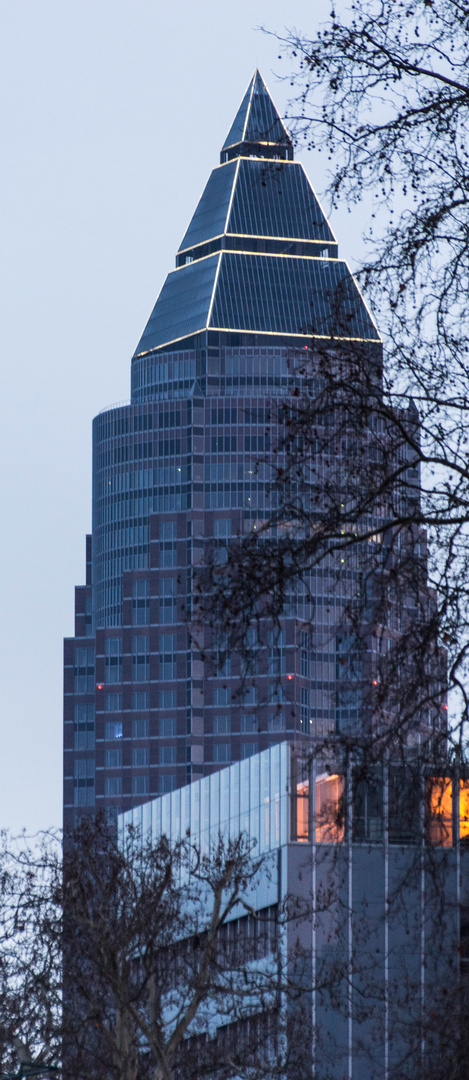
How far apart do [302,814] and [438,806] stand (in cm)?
7359

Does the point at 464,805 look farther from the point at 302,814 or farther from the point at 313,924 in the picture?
the point at 302,814

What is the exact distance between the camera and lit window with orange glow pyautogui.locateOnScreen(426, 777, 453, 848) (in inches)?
648

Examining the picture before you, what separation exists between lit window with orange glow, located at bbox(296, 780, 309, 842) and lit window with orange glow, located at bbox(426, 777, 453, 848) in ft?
232

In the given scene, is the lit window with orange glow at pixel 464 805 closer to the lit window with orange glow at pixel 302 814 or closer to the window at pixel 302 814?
the lit window with orange glow at pixel 302 814

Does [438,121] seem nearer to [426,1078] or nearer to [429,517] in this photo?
[429,517]

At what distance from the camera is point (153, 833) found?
11944cm

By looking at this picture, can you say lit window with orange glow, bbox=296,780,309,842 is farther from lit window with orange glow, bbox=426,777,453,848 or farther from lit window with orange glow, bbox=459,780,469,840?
lit window with orange glow, bbox=426,777,453,848

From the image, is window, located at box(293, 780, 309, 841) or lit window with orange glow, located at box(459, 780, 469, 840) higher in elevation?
window, located at box(293, 780, 309, 841)

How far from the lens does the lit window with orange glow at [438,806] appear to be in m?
16.5

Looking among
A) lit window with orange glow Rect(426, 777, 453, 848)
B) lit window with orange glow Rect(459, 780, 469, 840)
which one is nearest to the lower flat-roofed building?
lit window with orange glow Rect(459, 780, 469, 840)

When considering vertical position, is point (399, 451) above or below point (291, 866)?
below

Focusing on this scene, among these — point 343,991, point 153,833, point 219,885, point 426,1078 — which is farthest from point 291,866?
point 426,1078

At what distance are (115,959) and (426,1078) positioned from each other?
21.3 metres

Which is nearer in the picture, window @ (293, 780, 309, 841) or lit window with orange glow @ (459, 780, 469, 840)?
lit window with orange glow @ (459, 780, 469, 840)
